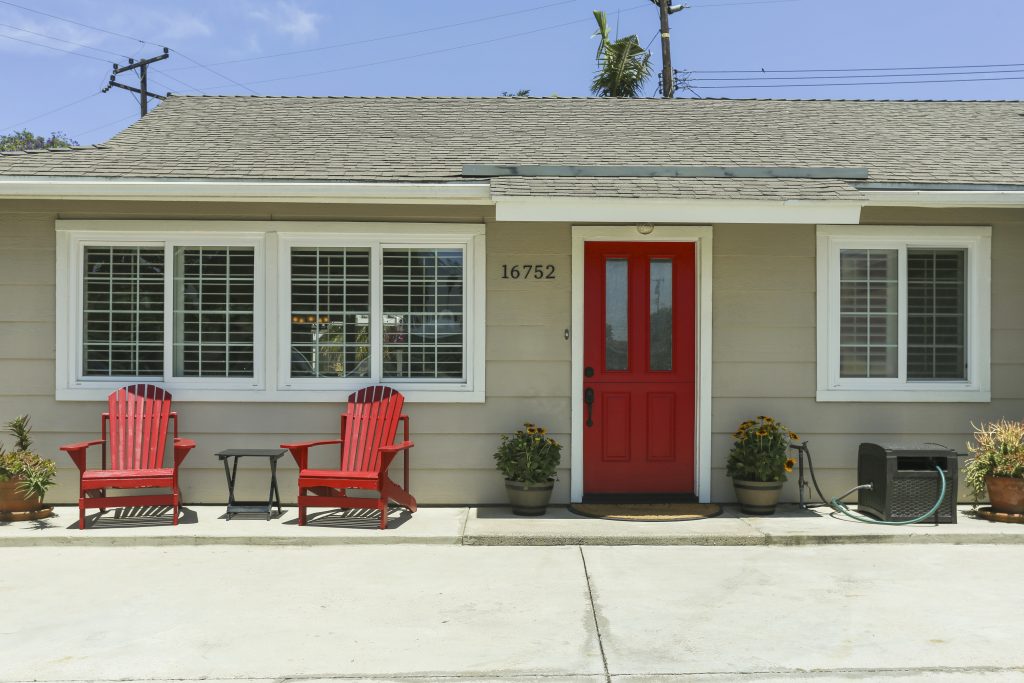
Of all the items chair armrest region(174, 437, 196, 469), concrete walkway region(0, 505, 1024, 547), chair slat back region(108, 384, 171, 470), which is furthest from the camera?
chair slat back region(108, 384, 171, 470)

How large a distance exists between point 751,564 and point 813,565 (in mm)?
374

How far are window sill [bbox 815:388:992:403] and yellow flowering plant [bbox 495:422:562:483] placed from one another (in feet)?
7.27

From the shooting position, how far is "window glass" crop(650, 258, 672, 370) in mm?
7098

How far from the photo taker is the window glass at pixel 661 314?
7.10m

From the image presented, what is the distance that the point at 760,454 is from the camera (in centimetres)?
656

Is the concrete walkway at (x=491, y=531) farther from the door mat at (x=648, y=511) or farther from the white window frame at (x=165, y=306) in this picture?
the white window frame at (x=165, y=306)

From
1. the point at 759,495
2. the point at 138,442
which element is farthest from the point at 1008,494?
the point at 138,442

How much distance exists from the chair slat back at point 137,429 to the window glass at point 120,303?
43 centimetres

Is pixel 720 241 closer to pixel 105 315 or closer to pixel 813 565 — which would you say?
pixel 813 565

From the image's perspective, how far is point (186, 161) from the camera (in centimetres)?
695

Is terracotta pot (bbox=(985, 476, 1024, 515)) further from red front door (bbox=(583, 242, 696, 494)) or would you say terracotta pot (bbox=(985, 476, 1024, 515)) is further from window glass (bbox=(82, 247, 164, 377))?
window glass (bbox=(82, 247, 164, 377))

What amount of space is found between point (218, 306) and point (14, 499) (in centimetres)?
199

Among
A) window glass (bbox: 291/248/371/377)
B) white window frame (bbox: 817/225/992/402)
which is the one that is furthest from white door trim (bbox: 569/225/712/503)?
window glass (bbox: 291/248/371/377)

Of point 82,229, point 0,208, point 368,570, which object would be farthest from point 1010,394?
point 0,208
